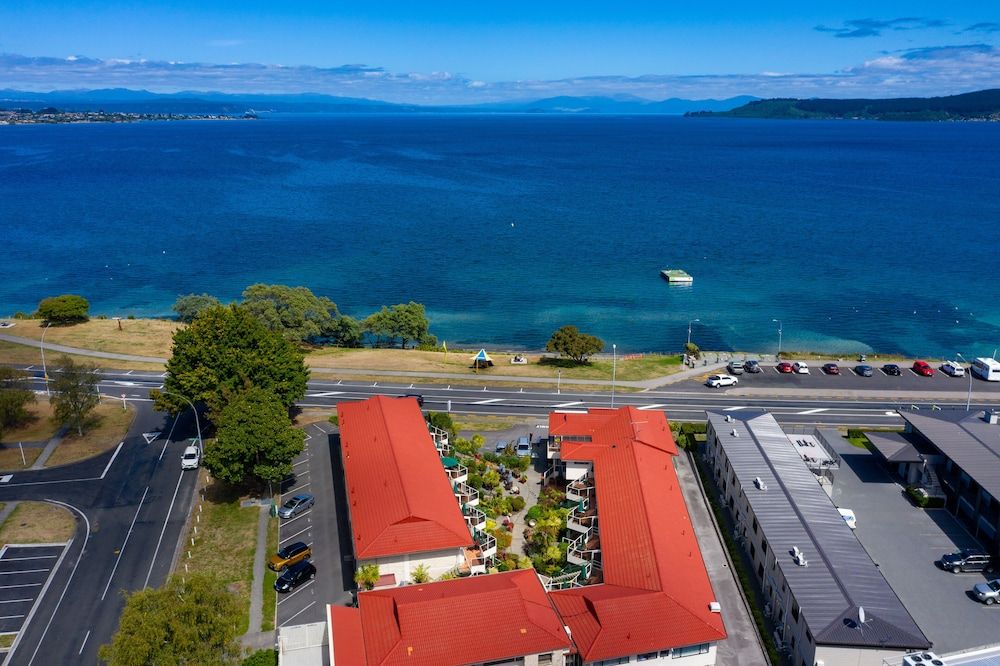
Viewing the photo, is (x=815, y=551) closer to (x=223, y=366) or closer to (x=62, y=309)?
(x=223, y=366)

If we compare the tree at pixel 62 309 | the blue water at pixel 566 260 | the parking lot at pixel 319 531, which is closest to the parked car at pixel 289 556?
the parking lot at pixel 319 531

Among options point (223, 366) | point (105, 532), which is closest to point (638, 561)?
point (105, 532)

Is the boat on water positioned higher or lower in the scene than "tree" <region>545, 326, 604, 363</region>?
lower

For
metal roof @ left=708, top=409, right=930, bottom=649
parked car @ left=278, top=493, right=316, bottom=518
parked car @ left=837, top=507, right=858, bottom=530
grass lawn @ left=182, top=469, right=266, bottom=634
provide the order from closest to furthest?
metal roof @ left=708, top=409, right=930, bottom=649 → grass lawn @ left=182, top=469, right=266, bottom=634 → parked car @ left=837, top=507, right=858, bottom=530 → parked car @ left=278, top=493, right=316, bottom=518

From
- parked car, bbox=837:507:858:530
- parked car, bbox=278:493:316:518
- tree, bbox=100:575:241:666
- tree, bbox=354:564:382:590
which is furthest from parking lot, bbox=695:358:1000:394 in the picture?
tree, bbox=100:575:241:666

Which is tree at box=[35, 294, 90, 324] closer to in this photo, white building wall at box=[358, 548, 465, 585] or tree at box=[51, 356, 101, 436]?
tree at box=[51, 356, 101, 436]

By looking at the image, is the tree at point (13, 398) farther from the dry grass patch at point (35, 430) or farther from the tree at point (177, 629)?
the tree at point (177, 629)

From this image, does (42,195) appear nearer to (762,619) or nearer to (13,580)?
(13,580)
